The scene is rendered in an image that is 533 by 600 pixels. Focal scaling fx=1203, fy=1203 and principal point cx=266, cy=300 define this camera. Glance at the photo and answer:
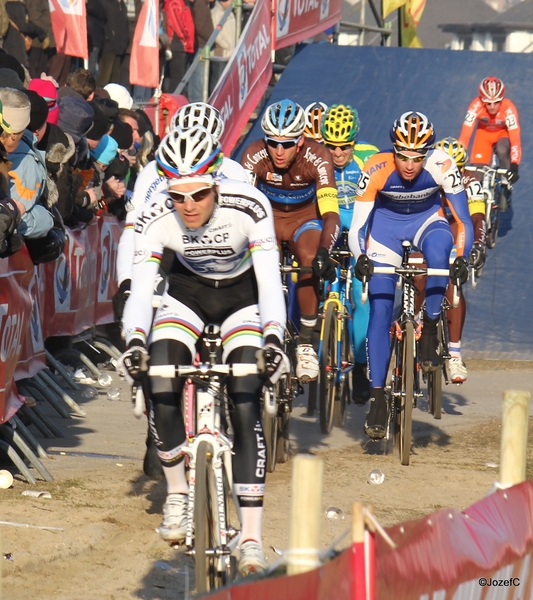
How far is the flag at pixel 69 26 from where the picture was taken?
13344 millimetres

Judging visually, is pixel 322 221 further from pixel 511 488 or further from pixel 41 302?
pixel 511 488

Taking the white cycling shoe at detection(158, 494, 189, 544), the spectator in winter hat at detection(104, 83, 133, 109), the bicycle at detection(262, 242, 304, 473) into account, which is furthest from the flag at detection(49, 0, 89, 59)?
the white cycling shoe at detection(158, 494, 189, 544)

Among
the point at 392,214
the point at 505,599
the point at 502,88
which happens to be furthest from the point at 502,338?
the point at 505,599

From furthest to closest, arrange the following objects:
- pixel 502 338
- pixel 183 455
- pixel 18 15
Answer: pixel 502 338 → pixel 18 15 → pixel 183 455

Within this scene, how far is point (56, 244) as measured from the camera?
26.4ft

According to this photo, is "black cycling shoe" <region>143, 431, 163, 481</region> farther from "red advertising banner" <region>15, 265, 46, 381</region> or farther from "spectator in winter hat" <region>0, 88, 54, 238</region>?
"spectator in winter hat" <region>0, 88, 54, 238</region>

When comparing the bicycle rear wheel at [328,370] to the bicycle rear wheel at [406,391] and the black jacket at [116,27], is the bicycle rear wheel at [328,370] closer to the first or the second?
the bicycle rear wheel at [406,391]

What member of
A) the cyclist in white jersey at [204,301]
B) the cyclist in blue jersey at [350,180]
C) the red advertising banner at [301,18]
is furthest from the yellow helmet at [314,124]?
the red advertising banner at [301,18]

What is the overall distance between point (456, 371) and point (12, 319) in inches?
171

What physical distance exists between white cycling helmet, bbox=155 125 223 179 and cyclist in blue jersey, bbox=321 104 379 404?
5.37 metres

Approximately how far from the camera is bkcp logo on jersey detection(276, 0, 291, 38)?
19059 mm

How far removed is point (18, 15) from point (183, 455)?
8787mm

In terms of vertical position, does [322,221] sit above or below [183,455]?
above

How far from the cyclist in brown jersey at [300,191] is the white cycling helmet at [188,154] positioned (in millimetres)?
3409
